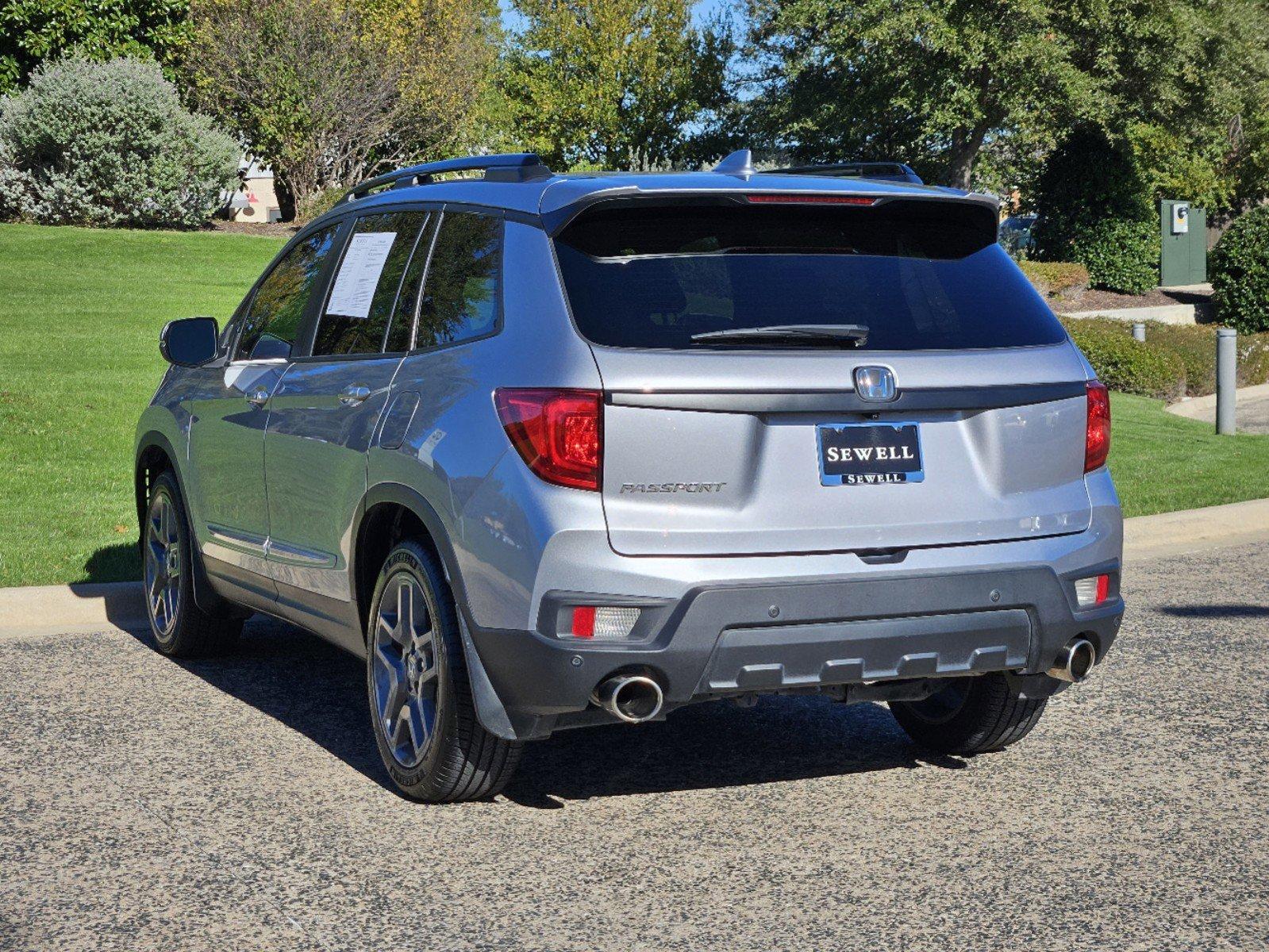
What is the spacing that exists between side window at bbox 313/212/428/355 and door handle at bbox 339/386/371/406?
14 centimetres

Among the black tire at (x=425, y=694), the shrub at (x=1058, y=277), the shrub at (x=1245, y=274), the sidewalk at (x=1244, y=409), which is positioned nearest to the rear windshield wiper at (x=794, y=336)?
the black tire at (x=425, y=694)

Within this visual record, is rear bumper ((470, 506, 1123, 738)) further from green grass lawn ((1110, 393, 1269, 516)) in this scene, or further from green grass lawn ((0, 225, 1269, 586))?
green grass lawn ((1110, 393, 1269, 516))

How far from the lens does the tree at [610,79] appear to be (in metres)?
51.9

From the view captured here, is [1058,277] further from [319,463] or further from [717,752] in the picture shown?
[319,463]

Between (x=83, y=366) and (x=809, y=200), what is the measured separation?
12.6 m

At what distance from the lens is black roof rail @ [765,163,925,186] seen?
17.9 ft

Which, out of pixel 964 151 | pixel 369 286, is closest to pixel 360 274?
pixel 369 286

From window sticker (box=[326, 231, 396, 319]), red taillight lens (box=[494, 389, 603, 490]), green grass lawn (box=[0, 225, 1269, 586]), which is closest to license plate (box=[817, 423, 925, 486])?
red taillight lens (box=[494, 389, 603, 490])

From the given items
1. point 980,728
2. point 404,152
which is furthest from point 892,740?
point 404,152

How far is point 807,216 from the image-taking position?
477cm

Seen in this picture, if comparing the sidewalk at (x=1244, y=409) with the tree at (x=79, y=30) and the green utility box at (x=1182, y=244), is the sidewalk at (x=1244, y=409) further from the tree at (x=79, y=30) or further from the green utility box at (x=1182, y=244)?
the tree at (x=79, y=30)

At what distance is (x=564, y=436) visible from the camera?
4270 mm

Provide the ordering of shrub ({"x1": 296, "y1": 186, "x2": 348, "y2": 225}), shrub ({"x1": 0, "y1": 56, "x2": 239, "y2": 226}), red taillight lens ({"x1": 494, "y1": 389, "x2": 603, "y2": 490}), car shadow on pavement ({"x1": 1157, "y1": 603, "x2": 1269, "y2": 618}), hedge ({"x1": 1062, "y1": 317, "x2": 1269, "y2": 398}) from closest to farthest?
red taillight lens ({"x1": 494, "y1": 389, "x2": 603, "y2": 490}), car shadow on pavement ({"x1": 1157, "y1": 603, "x2": 1269, "y2": 618}), hedge ({"x1": 1062, "y1": 317, "x2": 1269, "y2": 398}), shrub ({"x1": 0, "y1": 56, "x2": 239, "y2": 226}), shrub ({"x1": 296, "y1": 186, "x2": 348, "y2": 225})

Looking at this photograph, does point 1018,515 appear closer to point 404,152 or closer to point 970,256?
point 970,256
